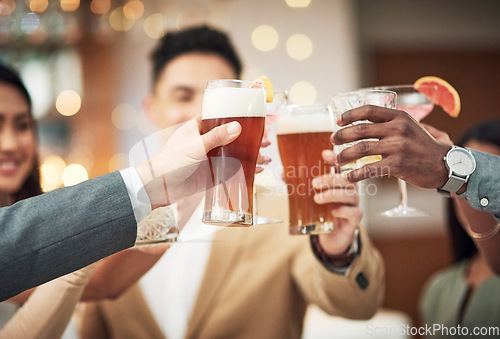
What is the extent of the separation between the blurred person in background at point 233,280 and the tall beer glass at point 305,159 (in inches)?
2.1

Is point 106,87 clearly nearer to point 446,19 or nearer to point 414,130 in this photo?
point 446,19

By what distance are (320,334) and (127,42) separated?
2.91m

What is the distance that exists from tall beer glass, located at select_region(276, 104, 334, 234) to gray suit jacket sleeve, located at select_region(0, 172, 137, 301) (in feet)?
1.41

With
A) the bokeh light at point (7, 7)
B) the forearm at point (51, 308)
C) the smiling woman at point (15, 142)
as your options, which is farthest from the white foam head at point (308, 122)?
the bokeh light at point (7, 7)

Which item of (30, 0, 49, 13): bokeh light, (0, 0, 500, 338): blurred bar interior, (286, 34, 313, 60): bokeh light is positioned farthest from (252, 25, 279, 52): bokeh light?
(30, 0, 49, 13): bokeh light

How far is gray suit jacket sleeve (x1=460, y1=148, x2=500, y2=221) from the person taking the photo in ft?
3.39

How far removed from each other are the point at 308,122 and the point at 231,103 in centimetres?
28

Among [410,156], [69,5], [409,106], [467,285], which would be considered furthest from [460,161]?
[69,5]

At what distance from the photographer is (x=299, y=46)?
4145mm

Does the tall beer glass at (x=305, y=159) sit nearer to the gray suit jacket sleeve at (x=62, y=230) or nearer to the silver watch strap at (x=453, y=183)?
the silver watch strap at (x=453, y=183)

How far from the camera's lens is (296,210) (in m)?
1.22

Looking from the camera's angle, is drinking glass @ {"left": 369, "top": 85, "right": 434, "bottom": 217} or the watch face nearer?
the watch face

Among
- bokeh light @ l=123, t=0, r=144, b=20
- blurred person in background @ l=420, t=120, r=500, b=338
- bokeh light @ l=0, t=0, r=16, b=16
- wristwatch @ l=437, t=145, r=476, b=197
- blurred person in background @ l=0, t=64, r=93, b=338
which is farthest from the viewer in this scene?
bokeh light @ l=123, t=0, r=144, b=20

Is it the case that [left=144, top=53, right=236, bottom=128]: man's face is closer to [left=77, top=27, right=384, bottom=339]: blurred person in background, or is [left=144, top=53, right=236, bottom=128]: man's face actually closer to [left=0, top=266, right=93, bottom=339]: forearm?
[left=77, top=27, right=384, bottom=339]: blurred person in background
